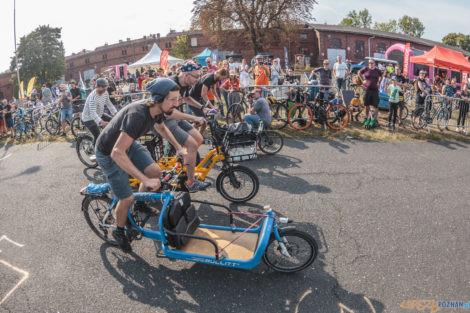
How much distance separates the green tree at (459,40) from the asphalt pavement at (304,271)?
317ft

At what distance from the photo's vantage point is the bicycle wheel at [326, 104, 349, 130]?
31.8 feet

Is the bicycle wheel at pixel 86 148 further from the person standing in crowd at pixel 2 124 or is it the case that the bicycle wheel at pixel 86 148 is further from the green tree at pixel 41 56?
the green tree at pixel 41 56

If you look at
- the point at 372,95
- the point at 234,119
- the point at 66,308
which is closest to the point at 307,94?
the point at 372,95

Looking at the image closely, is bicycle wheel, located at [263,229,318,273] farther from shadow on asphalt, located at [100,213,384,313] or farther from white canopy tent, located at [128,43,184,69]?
white canopy tent, located at [128,43,184,69]

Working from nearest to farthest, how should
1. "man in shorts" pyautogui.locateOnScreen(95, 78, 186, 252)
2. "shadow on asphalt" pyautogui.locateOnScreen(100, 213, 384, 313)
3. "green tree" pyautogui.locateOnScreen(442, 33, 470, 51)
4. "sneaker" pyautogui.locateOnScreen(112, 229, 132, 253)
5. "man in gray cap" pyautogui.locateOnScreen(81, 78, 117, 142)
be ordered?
"man in shorts" pyautogui.locateOnScreen(95, 78, 186, 252) < "shadow on asphalt" pyautogui.locateOnScreen(100, 213, 384, 313) < "sneaker" pyautogui.locateOnScreen(112, 229, 132, 253) < "man in gray cap" pyautogui.locateOnScreen(81, 78, 117, 142) < "green tree" pyautogui.locateOnScreen(442, 33, 470, 51)

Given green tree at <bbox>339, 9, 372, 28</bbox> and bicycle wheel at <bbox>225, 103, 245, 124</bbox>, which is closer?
bicycle wheel at <bbox>225, 103, 245, 124</bbox>

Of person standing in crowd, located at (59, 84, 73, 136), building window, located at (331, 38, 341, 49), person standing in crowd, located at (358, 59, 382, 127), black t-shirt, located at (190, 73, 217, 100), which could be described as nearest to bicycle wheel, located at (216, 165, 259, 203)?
black t-shirt, located at (190, 73, 217, 100)

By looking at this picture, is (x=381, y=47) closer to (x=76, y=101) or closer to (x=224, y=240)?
(x=76, y=101)

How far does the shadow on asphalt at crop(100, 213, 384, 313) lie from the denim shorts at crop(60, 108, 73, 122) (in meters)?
9.21

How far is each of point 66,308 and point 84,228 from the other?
1.78 m

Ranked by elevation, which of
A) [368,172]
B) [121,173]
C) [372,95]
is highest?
[372,95]

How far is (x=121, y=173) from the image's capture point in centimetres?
364

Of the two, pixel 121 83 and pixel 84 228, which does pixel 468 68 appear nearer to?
pixel 84 228

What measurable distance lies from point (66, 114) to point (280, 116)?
26.4ft
